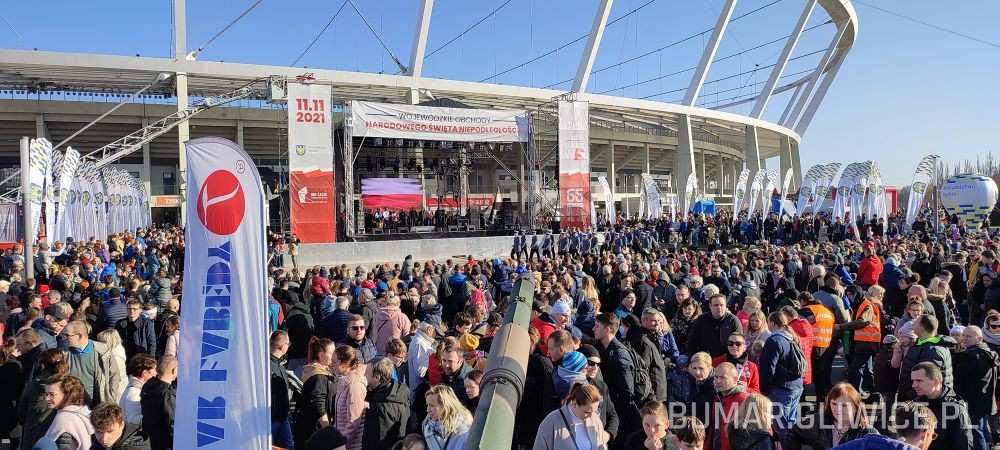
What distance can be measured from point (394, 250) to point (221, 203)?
672 inches

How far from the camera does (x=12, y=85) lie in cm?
2908

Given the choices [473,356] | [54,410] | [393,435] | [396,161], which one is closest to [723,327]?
[473,356]

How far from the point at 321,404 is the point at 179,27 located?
85.0 ft

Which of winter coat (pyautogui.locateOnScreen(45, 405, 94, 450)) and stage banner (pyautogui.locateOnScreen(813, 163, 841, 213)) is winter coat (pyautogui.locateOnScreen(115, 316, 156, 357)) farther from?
stage banner (pyautogui.locateOnScreen(813, 163, 841, 213))

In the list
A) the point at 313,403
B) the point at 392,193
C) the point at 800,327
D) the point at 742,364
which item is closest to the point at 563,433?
the point at 313,403

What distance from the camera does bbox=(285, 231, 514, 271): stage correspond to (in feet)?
62.2

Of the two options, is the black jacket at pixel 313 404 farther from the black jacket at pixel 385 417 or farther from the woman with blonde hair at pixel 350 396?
the black jacket at pixel 385 417

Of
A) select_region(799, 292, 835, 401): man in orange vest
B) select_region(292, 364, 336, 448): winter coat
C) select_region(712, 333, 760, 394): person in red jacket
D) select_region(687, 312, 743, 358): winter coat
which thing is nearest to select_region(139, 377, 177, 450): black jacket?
select_region(292, 364, 336, 448): winter coat

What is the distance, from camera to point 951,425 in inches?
133

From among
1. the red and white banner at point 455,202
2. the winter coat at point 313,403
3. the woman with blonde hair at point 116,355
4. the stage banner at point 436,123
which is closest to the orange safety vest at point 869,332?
the winter coat at point 313,403

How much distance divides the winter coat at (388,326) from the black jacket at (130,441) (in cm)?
251

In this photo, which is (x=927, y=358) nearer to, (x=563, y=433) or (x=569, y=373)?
(x=569, y=373)

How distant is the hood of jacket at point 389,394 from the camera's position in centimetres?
359

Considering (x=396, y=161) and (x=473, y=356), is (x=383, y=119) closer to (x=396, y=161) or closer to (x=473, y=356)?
(x=396, y=161)
